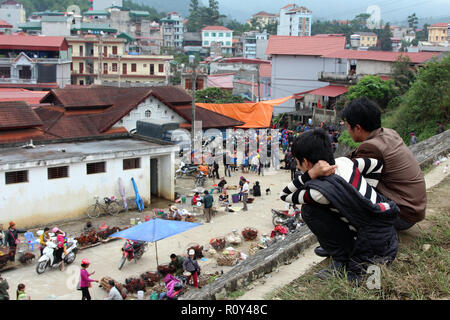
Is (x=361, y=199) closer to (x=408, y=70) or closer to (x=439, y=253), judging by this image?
(x=439, y=253)

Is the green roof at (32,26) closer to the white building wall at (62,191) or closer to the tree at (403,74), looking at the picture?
the tree at (403,74)

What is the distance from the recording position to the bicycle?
56.7ft

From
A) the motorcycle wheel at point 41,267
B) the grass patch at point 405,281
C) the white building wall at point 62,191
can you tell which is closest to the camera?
the grass patch at point 405,281

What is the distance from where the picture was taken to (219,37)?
10738 centimetres

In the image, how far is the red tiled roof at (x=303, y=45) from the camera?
44781 mm

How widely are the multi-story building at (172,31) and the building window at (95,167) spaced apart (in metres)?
96.2

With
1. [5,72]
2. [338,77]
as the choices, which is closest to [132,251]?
[338,77]

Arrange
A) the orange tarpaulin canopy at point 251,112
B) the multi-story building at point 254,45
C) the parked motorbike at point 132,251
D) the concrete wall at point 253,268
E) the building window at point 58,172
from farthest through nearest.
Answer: the multi-story building at point 254,45
the orange tarpaulin canopy at point 251,112
the building window at point 58,172
the parked motorbike at point 132,251
the concrete wall at point 253,268

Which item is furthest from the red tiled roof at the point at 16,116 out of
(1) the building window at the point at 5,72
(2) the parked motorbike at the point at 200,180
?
(1) the building window at the point at 5,72

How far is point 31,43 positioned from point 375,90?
37419 millimetres

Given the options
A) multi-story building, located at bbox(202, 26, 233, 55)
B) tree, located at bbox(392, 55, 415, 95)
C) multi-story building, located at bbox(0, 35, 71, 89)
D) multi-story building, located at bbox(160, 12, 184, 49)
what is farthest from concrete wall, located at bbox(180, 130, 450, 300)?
multi-story building, located at bbox(160, 12, 184, 49)

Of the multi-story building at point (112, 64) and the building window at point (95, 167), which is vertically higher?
the multi-story building at point (112, 64)

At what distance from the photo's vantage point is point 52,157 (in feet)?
54.0
